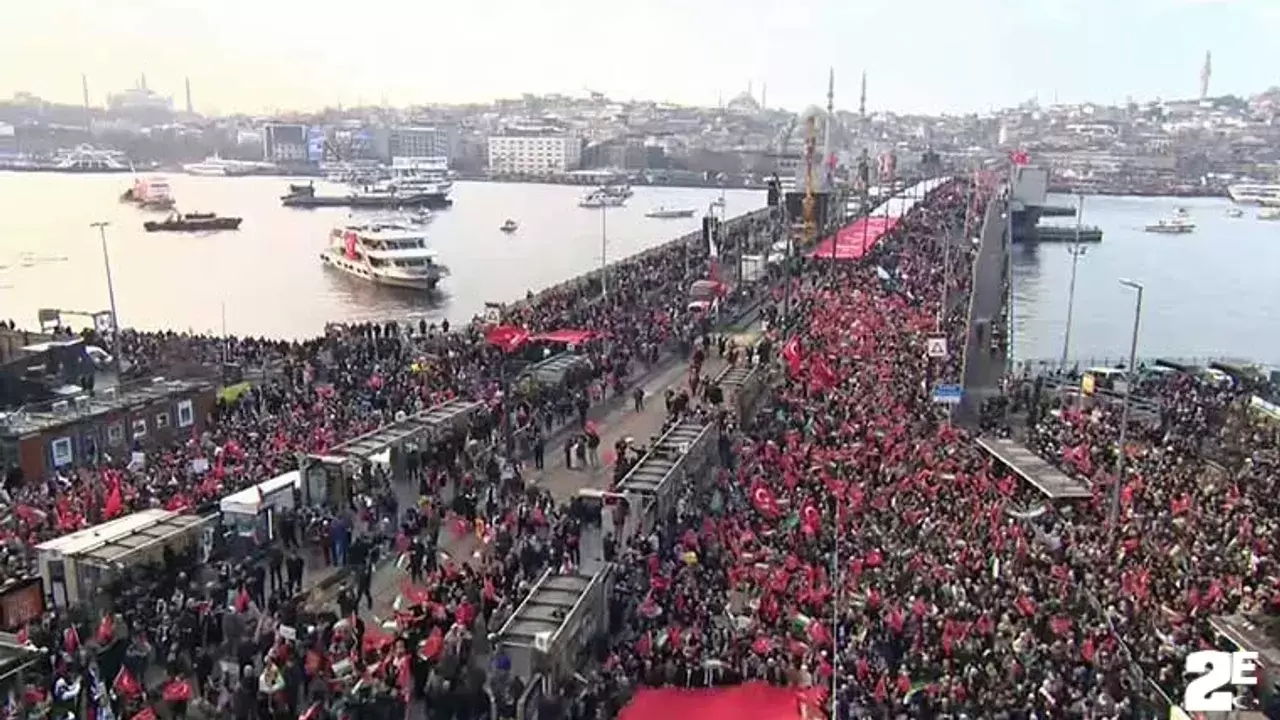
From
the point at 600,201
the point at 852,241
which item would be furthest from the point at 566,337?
the point at 600,201

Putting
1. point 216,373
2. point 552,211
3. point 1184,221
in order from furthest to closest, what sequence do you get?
point 552,211
point 1184,221
point 216,373

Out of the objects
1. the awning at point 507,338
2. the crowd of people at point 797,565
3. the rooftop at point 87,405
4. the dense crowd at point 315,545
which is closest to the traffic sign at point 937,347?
the crowd of people at point 797,565

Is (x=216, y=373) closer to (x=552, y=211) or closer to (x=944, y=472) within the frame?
(x=944, y=472)

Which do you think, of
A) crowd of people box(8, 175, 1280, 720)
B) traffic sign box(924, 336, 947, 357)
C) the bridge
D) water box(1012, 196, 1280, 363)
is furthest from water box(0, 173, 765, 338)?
the bridge

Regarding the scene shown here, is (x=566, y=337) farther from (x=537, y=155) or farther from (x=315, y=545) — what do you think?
(x=537, y=155)

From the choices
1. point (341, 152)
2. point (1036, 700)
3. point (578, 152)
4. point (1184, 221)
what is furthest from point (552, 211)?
point (1036, 700)

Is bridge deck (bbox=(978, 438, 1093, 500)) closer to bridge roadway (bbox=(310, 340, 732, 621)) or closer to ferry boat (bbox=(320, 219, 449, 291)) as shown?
bridge roadway (bbox=(310, 340, 732, 621))
